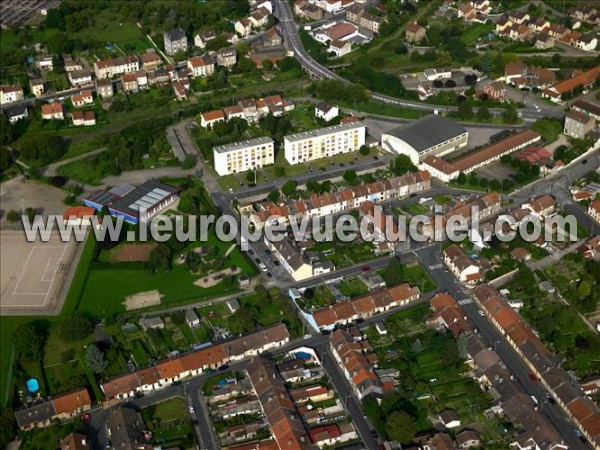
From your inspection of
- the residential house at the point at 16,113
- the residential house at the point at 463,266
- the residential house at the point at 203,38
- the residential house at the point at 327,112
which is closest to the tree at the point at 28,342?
the residential house at the point at 463,266

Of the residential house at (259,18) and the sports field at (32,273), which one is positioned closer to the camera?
the sports field at (32,273)

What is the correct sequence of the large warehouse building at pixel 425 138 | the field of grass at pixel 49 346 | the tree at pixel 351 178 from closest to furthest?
the field of grass at pixel 49 346, the tree at pixel 351 178, the large warehouse building at pixel 425 138

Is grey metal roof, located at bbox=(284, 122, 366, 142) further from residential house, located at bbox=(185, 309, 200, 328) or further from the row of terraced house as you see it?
the row of terraced house

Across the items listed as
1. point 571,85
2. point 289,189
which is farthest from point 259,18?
point 289,189

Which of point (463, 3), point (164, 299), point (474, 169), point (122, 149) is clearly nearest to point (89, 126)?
point (122, 149)

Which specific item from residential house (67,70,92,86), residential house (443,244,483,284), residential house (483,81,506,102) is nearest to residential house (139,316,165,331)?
residential house (443,244,483,284)

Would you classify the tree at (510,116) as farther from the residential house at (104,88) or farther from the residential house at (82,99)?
the residential house at (82,99)
